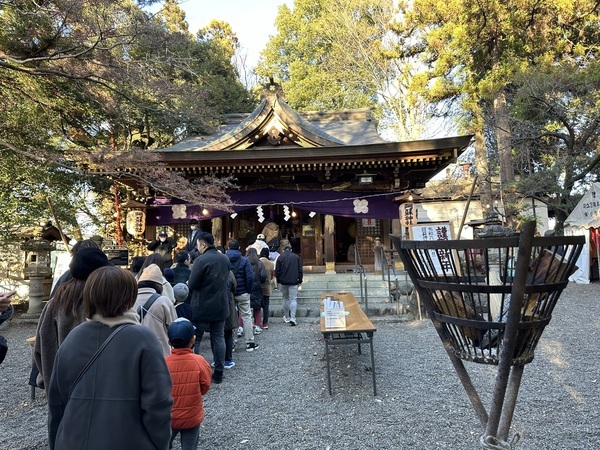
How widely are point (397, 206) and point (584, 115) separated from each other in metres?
5.83

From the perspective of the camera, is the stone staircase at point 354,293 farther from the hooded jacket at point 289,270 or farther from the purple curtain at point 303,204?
the purple curtain at point 303,204

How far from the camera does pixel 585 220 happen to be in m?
12.0

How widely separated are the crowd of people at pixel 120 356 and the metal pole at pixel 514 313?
4.21 feet

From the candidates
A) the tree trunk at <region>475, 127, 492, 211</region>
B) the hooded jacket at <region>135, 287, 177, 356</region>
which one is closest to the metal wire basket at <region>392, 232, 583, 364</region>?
the hooded jacket at <region>135, 287, 177, 356</region>

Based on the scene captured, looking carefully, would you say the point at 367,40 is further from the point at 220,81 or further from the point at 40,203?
the point at 40,203

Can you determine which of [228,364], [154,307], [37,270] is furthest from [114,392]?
[37,270]

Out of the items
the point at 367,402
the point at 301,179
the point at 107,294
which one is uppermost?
the point at 301,179

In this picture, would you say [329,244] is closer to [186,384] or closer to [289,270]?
[289,270]

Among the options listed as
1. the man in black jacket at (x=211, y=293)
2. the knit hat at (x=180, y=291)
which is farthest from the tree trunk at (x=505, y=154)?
the knit hat at (x=180, y=291)

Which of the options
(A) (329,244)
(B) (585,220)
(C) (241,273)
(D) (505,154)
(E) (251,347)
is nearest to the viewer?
(C) (241,273)

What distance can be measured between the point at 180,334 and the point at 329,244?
26.2ft

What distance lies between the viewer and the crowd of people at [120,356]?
4.37 feet

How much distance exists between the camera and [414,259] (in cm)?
154

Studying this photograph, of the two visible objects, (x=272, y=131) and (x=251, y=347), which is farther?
(x=272, y=131)
